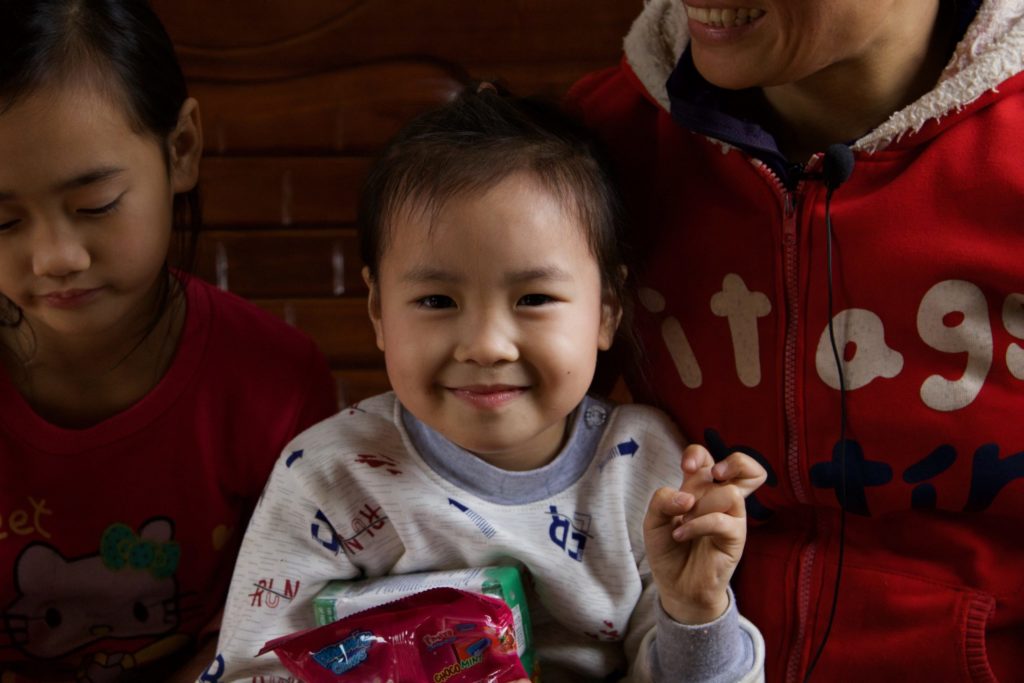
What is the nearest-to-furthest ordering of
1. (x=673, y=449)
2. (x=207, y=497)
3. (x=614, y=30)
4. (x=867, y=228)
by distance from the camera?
(x=867, y=228), (x=673, y=449), (x=207, y=497), (x=614, y=30)

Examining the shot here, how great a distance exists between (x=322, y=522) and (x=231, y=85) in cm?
71

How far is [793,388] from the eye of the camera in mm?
1052

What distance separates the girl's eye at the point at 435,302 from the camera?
0.98 metres

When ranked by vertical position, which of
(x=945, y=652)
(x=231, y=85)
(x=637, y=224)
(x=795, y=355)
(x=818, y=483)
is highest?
(x=231, y=85)

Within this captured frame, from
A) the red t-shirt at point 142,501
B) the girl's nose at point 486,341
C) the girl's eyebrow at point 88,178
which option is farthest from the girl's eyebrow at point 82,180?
the girl's nose at point 486,341

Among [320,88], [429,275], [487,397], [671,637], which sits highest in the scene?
[320,88]

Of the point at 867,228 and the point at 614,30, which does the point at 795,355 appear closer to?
the point at 867,228

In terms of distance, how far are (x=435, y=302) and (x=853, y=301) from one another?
1.26ft

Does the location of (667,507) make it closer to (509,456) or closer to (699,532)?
(699,532)

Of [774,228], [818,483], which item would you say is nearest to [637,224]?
[774,228]

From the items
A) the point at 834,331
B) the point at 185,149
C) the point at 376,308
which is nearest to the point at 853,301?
the point at 834,331

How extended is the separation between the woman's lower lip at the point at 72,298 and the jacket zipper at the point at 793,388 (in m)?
0.66

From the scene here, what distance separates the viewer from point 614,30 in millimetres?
1479

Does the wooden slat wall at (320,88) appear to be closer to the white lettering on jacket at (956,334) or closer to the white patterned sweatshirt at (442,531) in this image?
the white patterned sweatshirt at (442,531)
